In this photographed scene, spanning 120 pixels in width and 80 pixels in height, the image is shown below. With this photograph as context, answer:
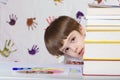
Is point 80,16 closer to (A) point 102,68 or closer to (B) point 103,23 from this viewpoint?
(B) point 103,23

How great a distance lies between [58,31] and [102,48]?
0.78ft

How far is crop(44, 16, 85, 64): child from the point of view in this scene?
3.76ft

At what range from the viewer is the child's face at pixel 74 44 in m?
1.14

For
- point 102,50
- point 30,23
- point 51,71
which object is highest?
point 30,23

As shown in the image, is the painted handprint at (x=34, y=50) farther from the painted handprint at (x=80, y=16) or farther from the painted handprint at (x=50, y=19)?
the painted handprint at (x=80, y=16)

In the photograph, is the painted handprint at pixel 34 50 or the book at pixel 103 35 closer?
the book at pixel 103 35

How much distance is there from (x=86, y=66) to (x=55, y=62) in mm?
224

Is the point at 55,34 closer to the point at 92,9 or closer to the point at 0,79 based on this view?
the point at 92,9

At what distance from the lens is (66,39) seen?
1147 mm

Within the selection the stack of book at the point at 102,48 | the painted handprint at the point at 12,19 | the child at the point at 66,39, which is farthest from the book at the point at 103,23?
the painted handprint at the point at 12,19

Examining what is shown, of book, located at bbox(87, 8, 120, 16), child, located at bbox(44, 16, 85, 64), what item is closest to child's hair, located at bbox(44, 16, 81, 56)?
child, located at bbox(44, 16, 85, 64)

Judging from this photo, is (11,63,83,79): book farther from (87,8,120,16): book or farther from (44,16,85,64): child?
(87,8,120,16): book

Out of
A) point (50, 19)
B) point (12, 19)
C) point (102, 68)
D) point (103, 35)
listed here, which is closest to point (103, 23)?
point (103, 35)

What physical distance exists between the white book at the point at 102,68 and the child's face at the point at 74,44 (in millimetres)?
141
